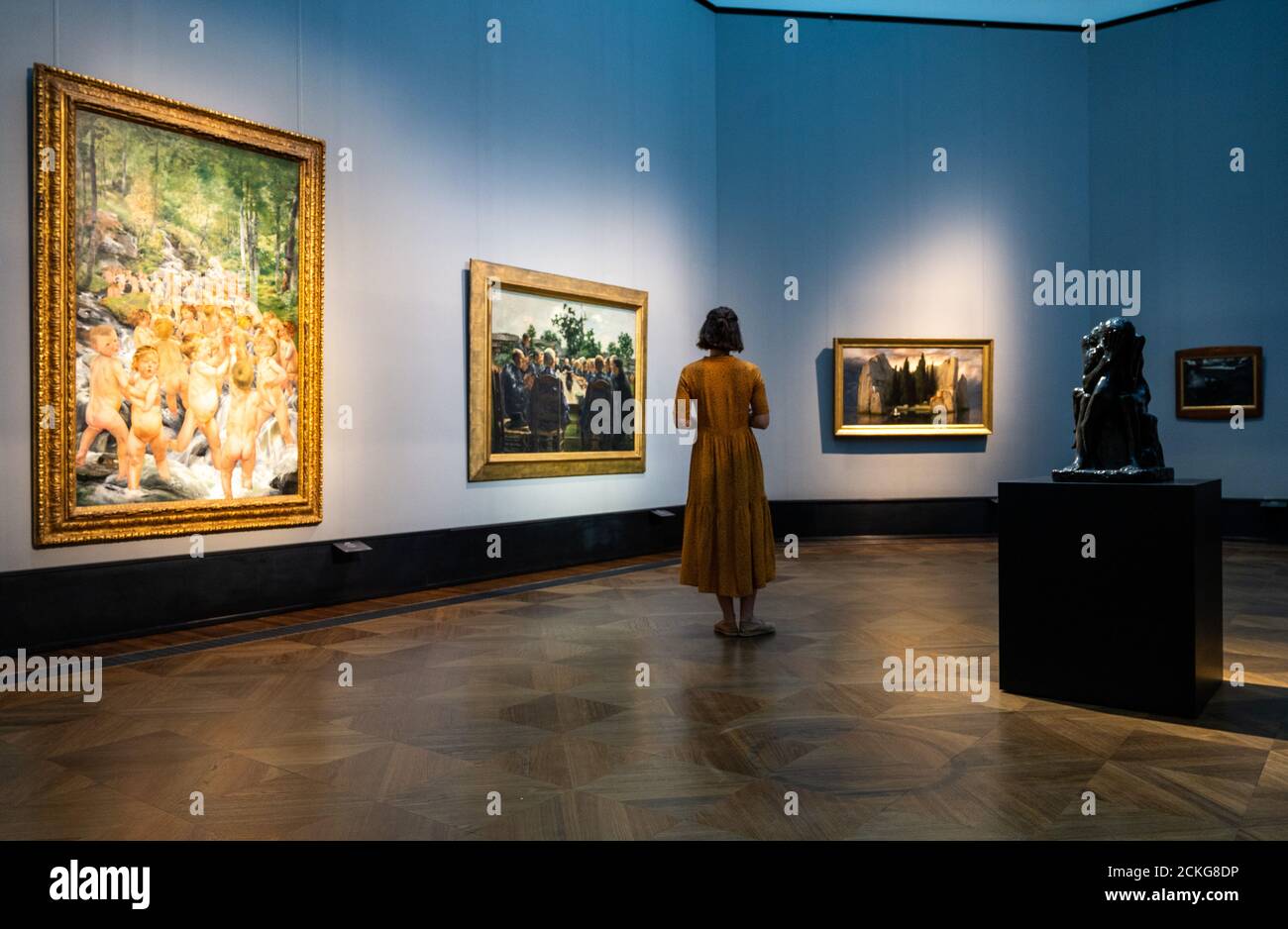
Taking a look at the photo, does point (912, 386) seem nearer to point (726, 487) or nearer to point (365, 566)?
point (726, 487)

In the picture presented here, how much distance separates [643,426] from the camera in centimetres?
1245

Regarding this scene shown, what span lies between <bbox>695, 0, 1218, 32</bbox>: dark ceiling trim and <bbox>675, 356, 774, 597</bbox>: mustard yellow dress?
9.20 meters

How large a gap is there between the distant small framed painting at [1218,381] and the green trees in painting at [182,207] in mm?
12808

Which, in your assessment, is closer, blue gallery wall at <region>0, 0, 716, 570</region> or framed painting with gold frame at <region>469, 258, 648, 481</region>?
blue gallery wall at <region>0, 0, 716, 570</region>

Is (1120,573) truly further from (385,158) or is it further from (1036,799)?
(385,158)

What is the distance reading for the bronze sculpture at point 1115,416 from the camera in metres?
5.36

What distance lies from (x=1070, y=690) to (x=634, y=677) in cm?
261

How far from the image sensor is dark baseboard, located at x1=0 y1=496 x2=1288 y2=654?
22.2 ft

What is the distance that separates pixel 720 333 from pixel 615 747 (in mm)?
3526

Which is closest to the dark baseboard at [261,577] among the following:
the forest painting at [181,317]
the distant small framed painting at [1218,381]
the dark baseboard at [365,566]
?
the dark baseboard at [365,566]

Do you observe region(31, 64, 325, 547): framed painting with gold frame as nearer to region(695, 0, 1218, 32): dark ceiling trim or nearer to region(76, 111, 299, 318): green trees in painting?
region(76, 111, 299, 318): green trees in painting

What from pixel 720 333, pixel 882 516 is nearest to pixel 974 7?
pixel 882 516

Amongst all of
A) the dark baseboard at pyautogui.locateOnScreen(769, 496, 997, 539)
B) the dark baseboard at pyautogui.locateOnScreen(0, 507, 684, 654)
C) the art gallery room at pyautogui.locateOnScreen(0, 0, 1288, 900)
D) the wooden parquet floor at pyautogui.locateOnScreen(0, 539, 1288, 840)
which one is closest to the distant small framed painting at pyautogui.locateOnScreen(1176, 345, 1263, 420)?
the art gallery room at pyautogui.locateOnScreen(0, 0, 1288, 900)
